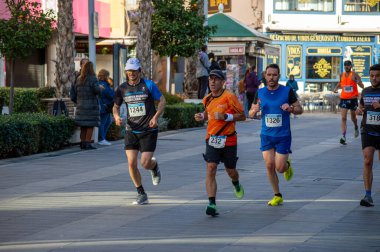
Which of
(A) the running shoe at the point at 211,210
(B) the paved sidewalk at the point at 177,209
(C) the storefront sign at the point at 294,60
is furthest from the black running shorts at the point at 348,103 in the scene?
(C) the storefront sign at the point at 294,60

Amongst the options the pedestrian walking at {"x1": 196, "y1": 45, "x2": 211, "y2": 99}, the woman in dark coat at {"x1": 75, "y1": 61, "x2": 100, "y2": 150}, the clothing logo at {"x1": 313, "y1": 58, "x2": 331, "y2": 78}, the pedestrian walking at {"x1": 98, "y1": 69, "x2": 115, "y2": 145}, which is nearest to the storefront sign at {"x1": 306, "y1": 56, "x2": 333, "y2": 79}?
the clothing logo at {"x1": 313, "y1": 58, "x2": 331, "y2": 78}

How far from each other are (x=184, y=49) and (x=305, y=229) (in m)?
20.8

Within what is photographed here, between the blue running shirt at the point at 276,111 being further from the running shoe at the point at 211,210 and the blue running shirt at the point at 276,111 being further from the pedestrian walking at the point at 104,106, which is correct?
the pedestrian walking at the point at 104,106

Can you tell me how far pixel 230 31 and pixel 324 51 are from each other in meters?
19.2

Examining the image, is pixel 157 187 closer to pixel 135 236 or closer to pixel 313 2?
pixel 135 236

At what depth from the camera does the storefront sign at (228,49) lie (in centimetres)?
3425

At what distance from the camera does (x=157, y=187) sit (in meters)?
12.9

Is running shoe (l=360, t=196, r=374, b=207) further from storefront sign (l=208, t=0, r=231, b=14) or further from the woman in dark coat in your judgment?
storefront sign (l=208, t=0, r=231, b=14)

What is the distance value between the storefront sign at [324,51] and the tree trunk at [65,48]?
104ft

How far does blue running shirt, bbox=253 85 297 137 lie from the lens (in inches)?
441

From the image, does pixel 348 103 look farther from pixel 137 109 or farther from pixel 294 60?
pixel 294 60

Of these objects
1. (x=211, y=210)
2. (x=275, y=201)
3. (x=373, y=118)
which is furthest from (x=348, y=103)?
(x=211, y=210)

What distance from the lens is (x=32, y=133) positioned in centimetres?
1731

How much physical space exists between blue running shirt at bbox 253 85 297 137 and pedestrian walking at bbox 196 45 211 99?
749 inches
